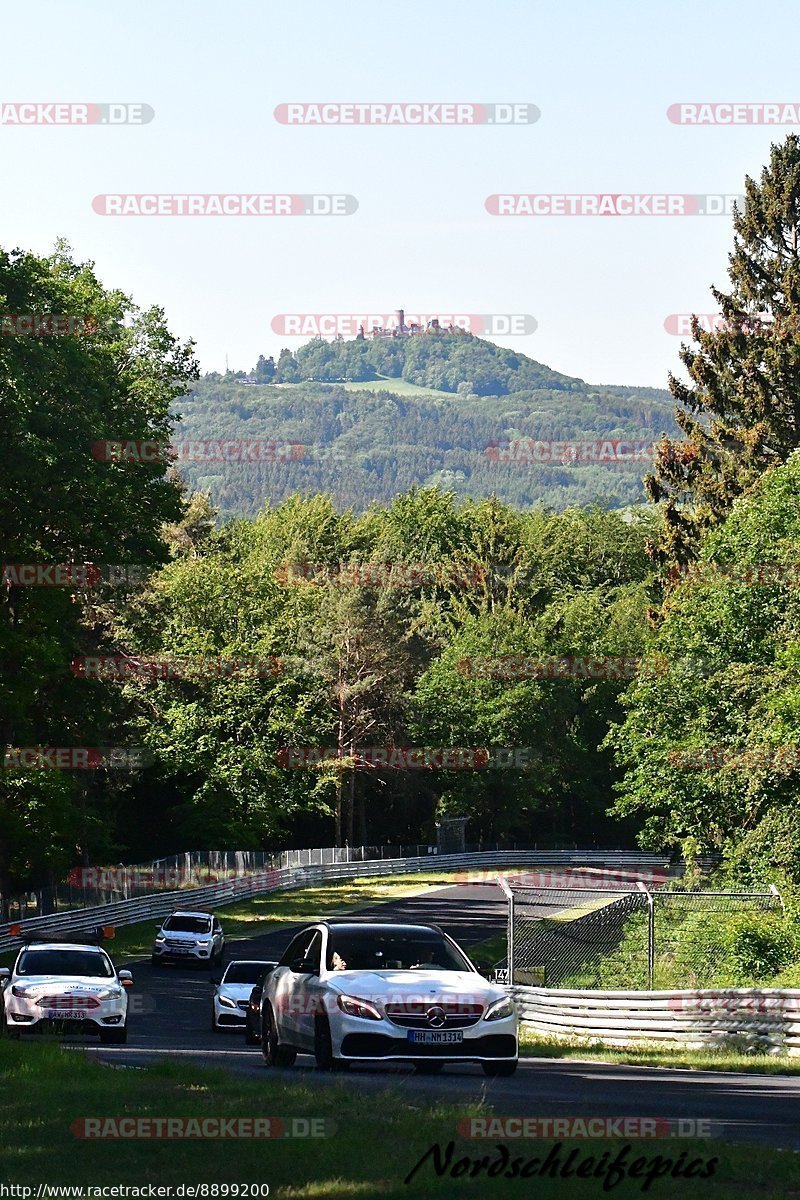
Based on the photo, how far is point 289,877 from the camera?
244 ft

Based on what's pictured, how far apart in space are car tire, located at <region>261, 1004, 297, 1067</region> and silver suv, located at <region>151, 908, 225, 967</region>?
29.1m

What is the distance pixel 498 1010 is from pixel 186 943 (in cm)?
3205

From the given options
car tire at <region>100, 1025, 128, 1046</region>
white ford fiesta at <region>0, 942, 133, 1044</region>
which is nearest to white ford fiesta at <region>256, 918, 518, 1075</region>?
white ford fiesta at <region>0, 942, 133, 1044</region>

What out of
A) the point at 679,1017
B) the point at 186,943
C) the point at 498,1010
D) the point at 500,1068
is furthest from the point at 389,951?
the point at 186,943

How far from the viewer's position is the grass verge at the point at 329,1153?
8836mm

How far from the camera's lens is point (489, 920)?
190ft

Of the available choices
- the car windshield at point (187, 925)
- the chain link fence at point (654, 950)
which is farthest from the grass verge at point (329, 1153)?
the car windshield at point (187, 925)

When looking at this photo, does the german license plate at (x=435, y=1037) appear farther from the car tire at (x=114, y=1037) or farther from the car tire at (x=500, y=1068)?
the car tire at (x=114, y=1037)

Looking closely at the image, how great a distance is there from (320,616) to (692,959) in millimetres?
63509

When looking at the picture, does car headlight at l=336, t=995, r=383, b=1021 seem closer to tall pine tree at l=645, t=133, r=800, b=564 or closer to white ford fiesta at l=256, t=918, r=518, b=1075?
white ford fiesta at l=256, t=918, r=518, b=1075

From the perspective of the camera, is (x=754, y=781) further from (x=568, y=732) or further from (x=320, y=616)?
(x=568, y=732)

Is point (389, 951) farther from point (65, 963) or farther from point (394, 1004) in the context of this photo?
point (65, 963)


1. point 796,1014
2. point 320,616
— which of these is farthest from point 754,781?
point 320,616

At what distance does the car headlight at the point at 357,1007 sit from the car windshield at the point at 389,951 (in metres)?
0.56
